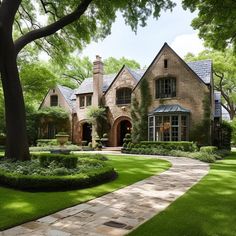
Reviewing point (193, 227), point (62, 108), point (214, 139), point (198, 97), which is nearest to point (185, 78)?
point (198, 97)

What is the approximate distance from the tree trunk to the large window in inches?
560

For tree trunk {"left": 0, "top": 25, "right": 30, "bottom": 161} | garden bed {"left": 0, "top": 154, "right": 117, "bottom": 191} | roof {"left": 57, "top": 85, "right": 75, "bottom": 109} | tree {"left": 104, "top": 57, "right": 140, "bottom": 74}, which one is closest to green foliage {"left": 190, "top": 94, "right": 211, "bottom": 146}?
garden bed {"left": 0, "top": 154, "right": 117, "bottom": 191}

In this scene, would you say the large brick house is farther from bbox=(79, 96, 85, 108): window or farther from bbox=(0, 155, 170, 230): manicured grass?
bbox=(0, 155, 170, 230): manicured grass

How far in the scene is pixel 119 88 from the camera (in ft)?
97.0

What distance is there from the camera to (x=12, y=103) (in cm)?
1230

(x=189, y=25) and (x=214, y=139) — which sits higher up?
(x=189, y=25)

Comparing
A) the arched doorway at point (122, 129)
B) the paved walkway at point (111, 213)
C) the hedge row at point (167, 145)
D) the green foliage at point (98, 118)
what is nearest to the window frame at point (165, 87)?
the hedge row at point (167, 145)

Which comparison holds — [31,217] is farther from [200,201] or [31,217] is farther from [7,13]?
[7,13]

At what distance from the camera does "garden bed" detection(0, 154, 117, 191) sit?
317 inches

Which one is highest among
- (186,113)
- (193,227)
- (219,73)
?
(219,73)

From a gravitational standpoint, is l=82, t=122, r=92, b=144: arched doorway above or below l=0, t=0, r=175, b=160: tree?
below

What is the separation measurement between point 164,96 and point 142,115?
2652 millimetres

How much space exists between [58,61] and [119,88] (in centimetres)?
1184

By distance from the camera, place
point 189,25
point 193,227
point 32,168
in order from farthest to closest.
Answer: point 189,25
point 32,168
point 193,227
